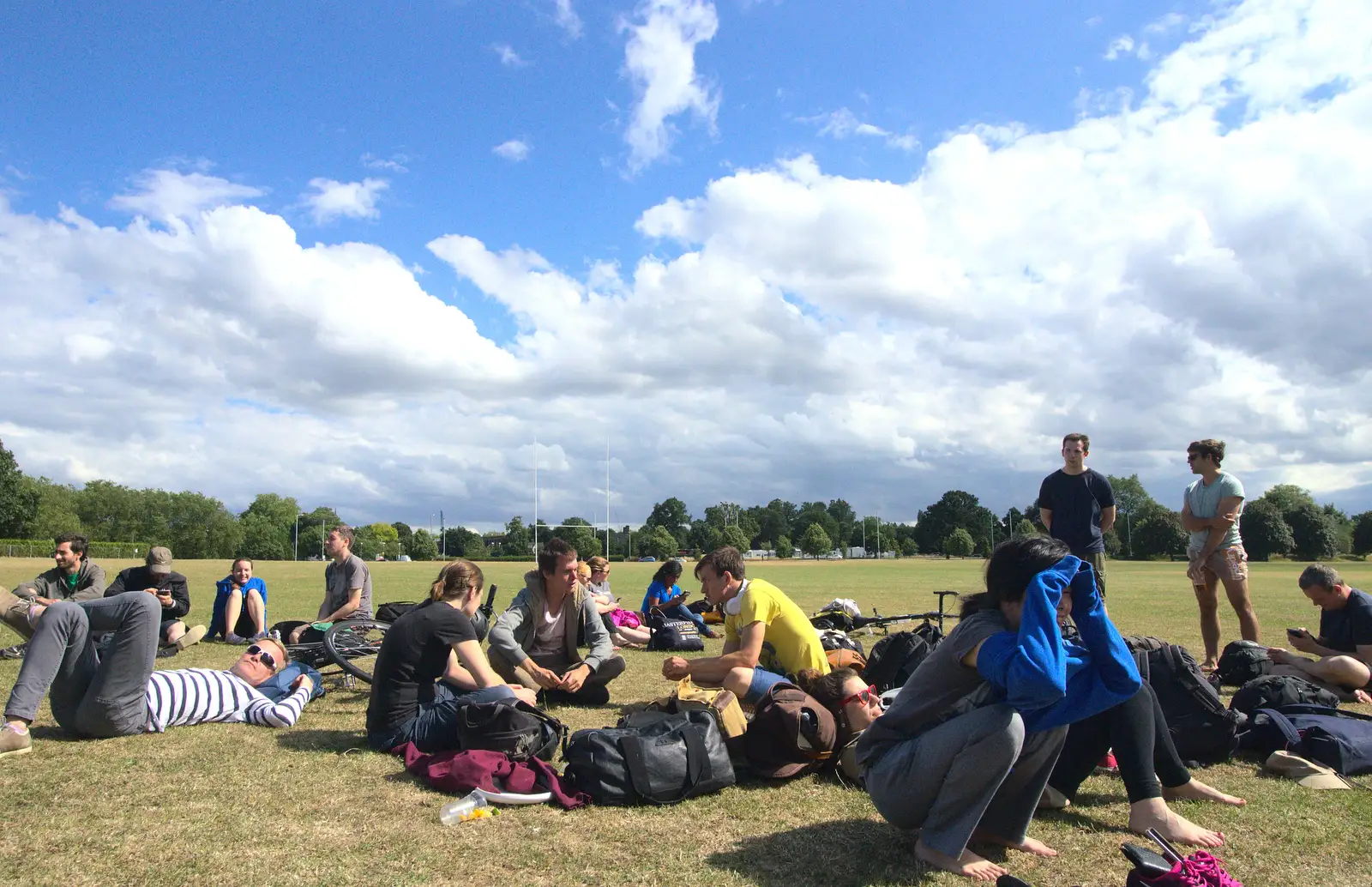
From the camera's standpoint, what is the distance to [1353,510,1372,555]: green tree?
10944cm

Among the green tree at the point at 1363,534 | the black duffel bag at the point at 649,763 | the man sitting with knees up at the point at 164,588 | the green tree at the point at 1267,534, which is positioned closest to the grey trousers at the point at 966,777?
the black duffel bag at the point at 649,763

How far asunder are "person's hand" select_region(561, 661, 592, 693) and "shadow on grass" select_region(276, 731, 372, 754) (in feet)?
5.09

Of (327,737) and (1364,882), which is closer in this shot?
(1364,882)

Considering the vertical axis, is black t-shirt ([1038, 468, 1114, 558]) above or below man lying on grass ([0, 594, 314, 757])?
above

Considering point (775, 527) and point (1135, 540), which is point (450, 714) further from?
point (775, 527)

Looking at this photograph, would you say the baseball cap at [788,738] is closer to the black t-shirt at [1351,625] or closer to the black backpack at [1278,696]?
the black backpack at [1278,696]

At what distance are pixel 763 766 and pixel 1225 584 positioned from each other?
665cm

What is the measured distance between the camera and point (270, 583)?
105 feet

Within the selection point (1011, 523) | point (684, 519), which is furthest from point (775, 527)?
point (1011, 523)

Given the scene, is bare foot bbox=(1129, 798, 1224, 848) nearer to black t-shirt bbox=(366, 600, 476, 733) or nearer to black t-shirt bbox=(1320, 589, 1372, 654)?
Result: black t-shirt bbox=(366, 600, 476, 733)

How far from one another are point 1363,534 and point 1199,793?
136 metres

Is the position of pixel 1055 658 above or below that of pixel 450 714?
above

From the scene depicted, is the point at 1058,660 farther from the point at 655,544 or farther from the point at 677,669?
the point at 655,544

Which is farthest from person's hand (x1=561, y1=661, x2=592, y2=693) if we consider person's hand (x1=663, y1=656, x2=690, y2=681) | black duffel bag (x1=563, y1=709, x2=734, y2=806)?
black duffel bag (x1=563, y1=709, x2=734, y2=806)
